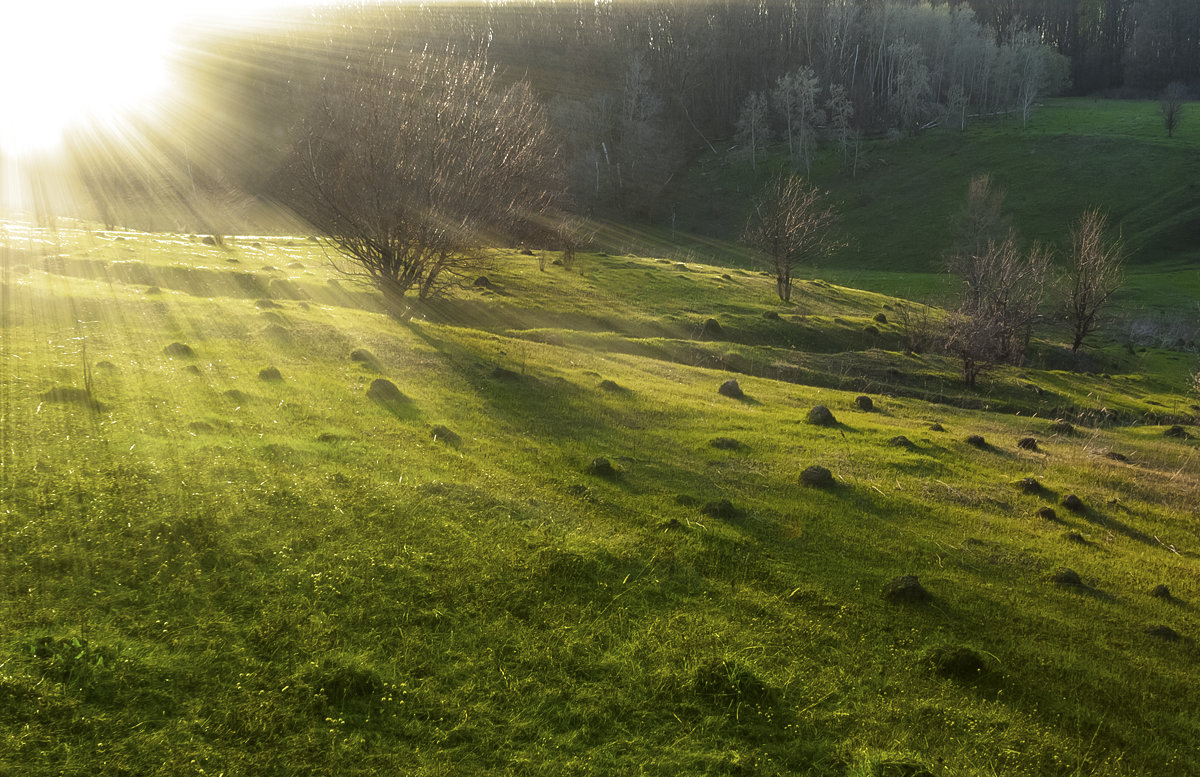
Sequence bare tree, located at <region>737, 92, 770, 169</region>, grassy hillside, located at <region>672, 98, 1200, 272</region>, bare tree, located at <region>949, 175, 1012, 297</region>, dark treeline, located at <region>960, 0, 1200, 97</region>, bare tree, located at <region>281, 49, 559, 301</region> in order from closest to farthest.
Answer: bare tree, located at <region>281, 49, 559, 301</region> < bare tree, located at <region>949, 175, 1012, 297</region> < grassy hillside, located at <region>672, 98, 1200, 272</region> < bare tree, located at <region>737, 92, 770, 169</region> < dark treeline, located at <region>960, 0, 1200, 97</region>

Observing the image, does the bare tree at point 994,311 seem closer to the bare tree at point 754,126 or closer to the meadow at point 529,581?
the meadow at point 529,581

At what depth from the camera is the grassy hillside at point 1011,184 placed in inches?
3925

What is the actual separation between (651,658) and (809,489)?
8580 millimetres

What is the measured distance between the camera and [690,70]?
164 m

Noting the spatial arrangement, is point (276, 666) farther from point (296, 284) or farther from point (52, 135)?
point (52, 135)

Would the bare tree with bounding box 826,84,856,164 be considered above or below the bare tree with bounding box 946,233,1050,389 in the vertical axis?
above

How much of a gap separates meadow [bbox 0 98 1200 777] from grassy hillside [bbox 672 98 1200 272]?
83337 millimetres

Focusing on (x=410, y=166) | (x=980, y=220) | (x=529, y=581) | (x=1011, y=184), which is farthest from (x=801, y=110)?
(x=529, y=581)

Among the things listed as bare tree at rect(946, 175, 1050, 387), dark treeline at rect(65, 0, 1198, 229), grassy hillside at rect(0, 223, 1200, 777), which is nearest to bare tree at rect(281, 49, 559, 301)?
grassy hillside at rect(0, 223, 1200, 777)

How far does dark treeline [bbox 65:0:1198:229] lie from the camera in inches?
5187

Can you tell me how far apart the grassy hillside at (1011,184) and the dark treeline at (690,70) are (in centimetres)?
633

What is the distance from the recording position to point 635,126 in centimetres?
12925

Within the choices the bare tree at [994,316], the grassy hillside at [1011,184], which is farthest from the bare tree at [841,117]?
the bare tree at [994,316]

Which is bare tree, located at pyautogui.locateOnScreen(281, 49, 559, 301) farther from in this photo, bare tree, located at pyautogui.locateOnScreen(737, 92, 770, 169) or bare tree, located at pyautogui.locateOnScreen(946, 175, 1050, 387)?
bare tree, located at pyautogui.locateOnScreen(737, 92, 770, 169)
